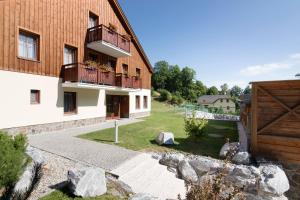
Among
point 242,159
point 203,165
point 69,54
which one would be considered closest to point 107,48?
point 69,54

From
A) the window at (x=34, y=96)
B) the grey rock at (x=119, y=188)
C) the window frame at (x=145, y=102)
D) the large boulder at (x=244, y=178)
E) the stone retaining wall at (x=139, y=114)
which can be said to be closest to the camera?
the grey rock at (x=119, y=188)

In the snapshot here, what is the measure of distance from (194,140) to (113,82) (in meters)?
8.98

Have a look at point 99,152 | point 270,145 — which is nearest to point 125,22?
point 99,152

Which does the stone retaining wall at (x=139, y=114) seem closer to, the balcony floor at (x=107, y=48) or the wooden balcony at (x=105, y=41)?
the balcony floor at (x=107, y=48)

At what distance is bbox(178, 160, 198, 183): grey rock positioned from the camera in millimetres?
7723

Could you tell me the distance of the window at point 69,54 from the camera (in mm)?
14008

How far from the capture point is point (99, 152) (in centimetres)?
849

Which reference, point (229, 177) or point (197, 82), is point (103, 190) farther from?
point (197, 82)

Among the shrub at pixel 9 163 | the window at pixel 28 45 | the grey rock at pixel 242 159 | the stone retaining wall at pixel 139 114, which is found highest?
the window at pixel 28 45

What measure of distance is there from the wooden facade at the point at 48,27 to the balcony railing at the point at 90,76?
0.64 m

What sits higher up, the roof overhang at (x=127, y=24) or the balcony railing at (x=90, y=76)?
the roof overhang at (x=127, y=24)

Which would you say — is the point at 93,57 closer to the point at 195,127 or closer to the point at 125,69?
the point at 125,69

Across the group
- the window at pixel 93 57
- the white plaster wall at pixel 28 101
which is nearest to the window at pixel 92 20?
the window at pixel 93 57

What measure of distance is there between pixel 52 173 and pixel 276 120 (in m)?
9.48
